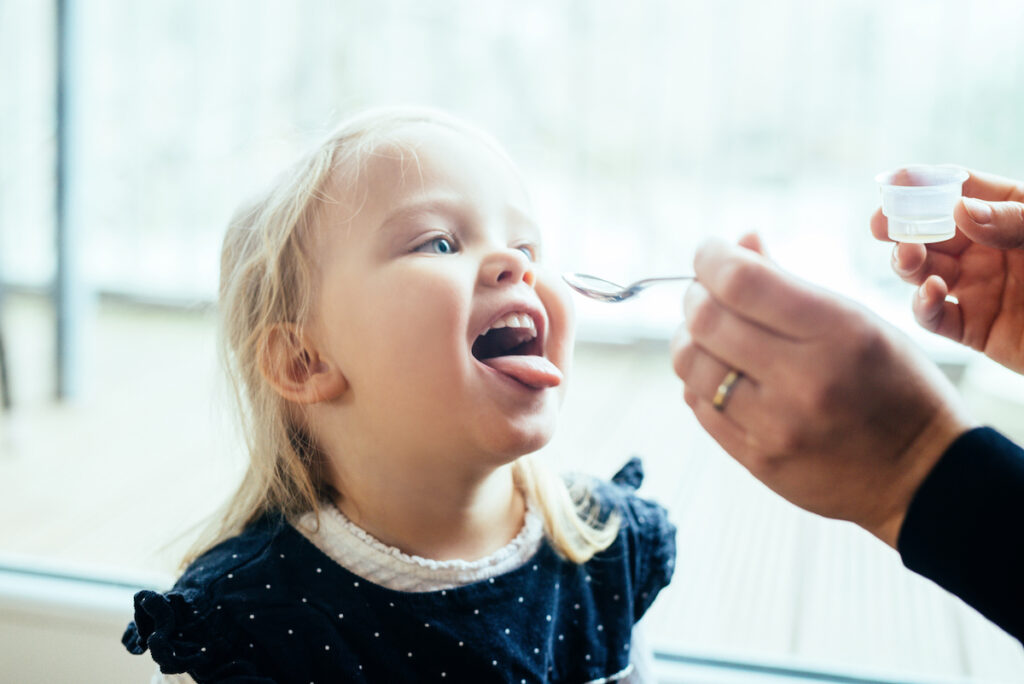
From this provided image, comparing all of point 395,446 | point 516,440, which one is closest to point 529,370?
point 516,440

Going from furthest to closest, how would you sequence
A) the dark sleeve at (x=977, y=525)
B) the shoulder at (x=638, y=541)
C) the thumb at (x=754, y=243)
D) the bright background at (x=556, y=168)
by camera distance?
the bright background at (x=556, y=168)
the shoulder at (x=638, y=541)
the thumb at (x=754, y=243)
the dark sleeve at (x=977, y=525)

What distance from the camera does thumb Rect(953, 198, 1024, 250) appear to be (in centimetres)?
88

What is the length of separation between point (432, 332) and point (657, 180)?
1.72m

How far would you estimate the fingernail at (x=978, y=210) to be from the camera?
0.88 metres

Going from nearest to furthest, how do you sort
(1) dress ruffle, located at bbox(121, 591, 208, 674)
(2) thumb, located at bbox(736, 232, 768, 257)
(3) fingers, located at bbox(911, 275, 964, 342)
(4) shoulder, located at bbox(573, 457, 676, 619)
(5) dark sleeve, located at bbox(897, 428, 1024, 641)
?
(5) dark sleeve, located at bbox(897, 428, 1024, 641)
(2) thumb, located at bbox(736, 232, 768, 257)
(1) dress ruffle, located at bbox(121, 591, 208, 674)
(3) fingers, located at bbox(911, 275, 964, 342)
(4) shoulder, located at bbox(573, 457, 676, 619)

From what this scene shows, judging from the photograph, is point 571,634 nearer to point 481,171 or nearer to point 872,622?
point 481,171

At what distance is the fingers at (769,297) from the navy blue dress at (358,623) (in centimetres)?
46

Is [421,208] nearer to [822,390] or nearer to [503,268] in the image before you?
[503,268]

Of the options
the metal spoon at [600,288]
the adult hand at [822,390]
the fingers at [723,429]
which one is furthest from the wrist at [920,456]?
the metal spoon at [600,288]

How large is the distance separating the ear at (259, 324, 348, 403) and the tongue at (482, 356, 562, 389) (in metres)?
0.17

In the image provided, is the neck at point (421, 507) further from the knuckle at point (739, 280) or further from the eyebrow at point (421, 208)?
the knuckle at point (739, 280)

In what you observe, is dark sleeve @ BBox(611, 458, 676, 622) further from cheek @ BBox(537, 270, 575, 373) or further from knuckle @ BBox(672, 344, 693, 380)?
knuckle @ BBox(672, 344, 693, 380)

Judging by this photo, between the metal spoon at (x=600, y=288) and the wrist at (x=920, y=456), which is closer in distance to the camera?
the wrist at (x=920, y=456)

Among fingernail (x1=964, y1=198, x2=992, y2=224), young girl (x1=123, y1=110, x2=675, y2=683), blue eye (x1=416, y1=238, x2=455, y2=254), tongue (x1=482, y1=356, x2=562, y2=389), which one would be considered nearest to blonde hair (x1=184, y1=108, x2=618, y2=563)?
young girl (x1=123, y1=110, x2=675, y2=683)
